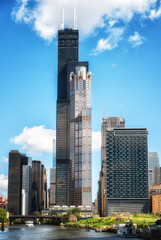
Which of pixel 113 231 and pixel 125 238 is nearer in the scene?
pixel 125 238

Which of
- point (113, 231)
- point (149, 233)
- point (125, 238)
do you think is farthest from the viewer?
point (113, 231)

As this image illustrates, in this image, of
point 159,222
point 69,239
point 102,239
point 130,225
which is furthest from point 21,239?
point 159,222

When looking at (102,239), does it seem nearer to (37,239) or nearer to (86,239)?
(86,239)

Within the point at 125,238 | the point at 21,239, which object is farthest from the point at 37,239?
the point at 125,238

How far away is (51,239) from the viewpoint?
154250mm

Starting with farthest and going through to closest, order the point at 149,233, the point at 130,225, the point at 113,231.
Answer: the point at 113,231
the point at 130,225
the point at 149,233

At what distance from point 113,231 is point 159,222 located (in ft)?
102

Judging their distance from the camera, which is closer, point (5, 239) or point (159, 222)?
point (5, 239)

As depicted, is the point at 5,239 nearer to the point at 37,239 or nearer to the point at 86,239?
the point at 37,239

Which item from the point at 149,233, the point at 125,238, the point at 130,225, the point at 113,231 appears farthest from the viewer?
the point at 113,231

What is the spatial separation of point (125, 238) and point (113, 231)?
140 ft

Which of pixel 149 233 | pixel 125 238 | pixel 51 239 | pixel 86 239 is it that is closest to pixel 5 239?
pixel 51 239

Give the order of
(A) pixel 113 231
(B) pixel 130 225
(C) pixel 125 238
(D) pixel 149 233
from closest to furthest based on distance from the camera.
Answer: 1. (D) pixel 149 233
2. (C) pixel 125 238
3. (B) pixel 130 225
4. (A) pixel 113 231

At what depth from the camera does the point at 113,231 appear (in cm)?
19462
